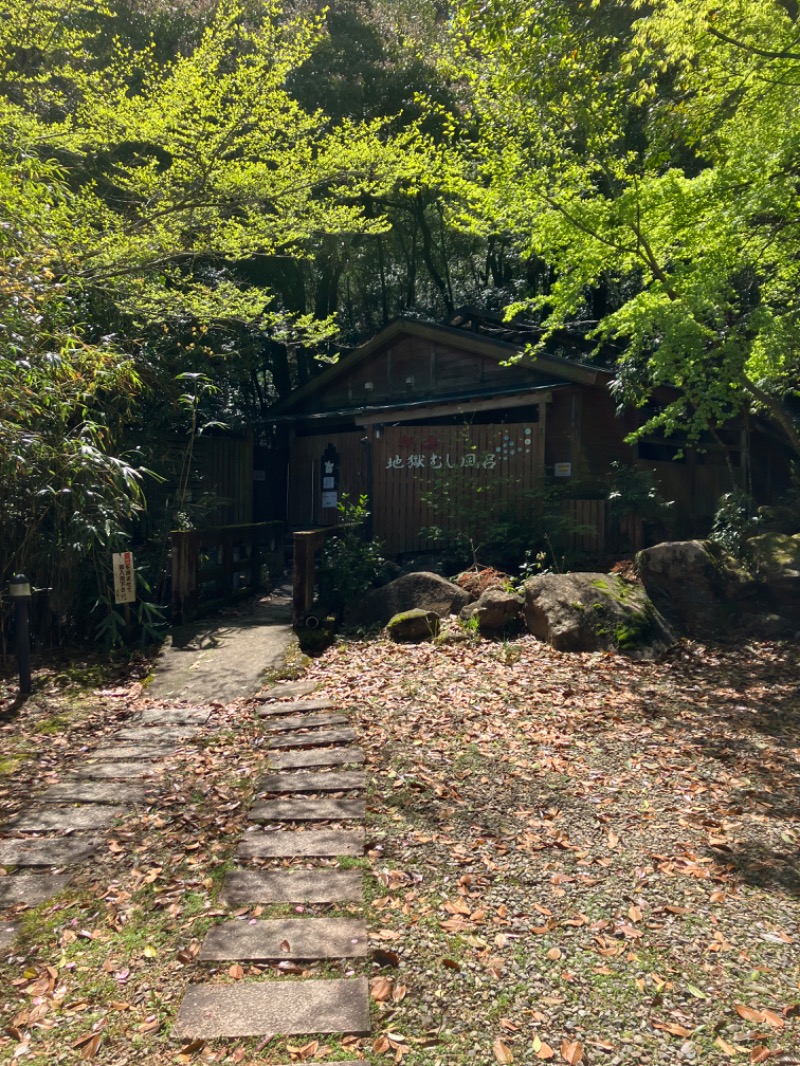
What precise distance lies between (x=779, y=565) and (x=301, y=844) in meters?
6.41

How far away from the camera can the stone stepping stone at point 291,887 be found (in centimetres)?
336

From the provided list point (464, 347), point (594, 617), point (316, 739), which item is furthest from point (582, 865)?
Answer: point (464, 347)

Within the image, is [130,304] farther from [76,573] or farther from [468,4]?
[468,4]

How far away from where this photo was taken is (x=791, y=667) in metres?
7.04

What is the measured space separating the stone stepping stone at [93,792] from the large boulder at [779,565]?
263 inches

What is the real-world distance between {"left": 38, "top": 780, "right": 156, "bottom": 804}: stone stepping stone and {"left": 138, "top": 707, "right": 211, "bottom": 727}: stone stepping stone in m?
1.10

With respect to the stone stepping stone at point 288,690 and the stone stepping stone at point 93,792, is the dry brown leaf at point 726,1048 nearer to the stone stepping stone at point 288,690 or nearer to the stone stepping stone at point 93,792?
the stone stepping stone at point 93,792

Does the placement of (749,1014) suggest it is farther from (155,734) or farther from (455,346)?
(455,346)

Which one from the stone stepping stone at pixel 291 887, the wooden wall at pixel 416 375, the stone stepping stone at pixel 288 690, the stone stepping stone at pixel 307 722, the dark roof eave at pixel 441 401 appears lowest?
the stone stepping stone at pixel 291 887

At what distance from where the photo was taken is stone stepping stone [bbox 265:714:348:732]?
5555mm

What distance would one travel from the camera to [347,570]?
943 centimetres

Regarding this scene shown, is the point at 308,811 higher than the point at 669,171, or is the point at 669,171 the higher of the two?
the point at 669,171

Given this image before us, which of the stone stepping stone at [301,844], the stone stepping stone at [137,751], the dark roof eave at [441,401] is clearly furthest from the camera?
the dark roof eave at [441,401]

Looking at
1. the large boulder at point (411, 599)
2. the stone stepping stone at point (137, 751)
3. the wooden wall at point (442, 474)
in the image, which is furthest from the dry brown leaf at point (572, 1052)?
the wooden wall at point (442, 474)
